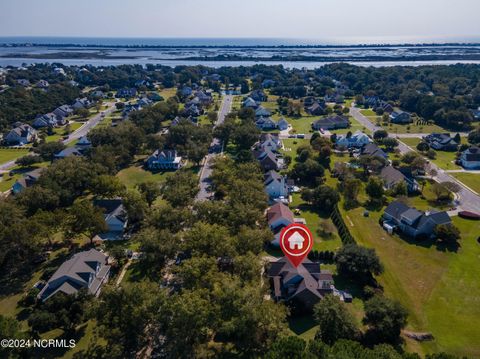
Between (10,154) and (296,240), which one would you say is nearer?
(296,240)

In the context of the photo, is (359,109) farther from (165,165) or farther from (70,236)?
(70,236)

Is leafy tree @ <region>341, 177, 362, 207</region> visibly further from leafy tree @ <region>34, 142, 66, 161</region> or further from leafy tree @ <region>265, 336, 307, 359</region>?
leafy tree @ <region>34, 142, 66, 161</region>

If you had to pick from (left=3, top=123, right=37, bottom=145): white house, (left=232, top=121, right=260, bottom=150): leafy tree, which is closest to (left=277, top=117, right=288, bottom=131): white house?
(left=232, top=121, right=260, bottom=150): leafy tree

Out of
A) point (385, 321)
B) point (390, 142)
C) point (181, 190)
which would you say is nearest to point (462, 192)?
point (390, 142)

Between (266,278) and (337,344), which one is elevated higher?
(337,344)

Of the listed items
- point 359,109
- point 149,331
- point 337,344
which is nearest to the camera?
point 337,344

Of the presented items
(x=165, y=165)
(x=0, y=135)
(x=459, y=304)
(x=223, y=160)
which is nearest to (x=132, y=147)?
(x=165, y=165)

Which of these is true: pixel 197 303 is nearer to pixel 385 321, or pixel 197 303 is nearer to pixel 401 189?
pixel 385 321
